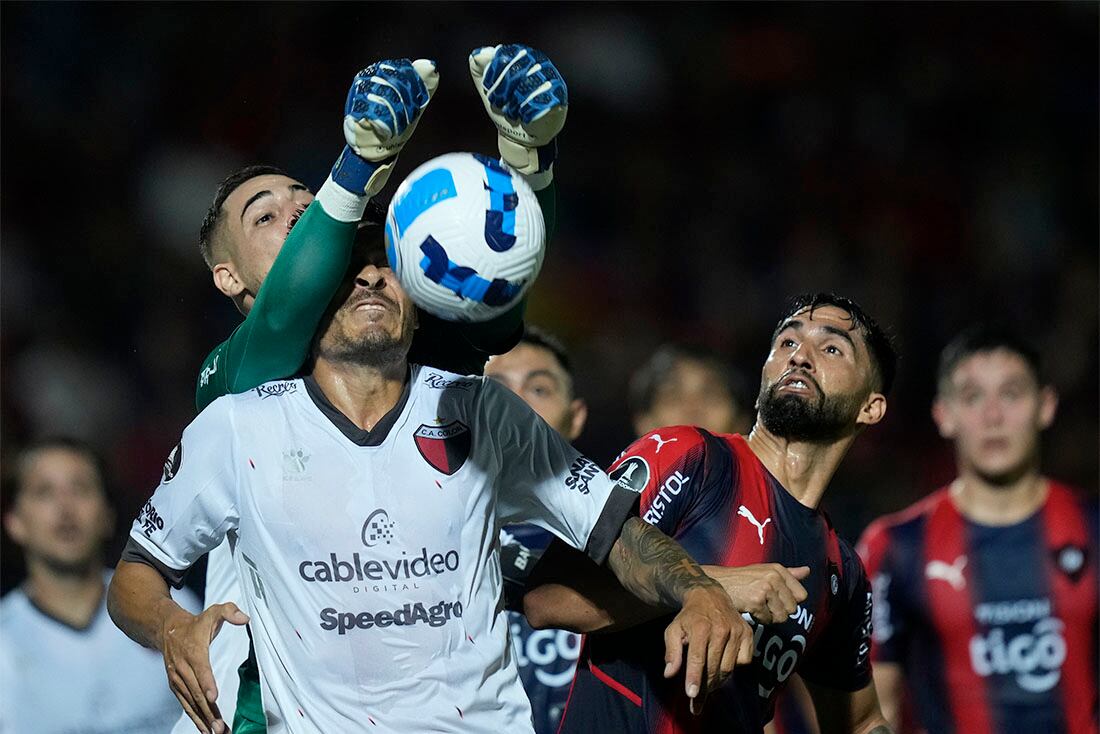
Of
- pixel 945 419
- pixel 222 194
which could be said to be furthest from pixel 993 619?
pixel 222 194

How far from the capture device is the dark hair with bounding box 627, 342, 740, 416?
7.01 metres

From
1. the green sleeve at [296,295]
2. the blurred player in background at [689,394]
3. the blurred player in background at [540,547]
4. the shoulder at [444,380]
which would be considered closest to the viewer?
the green sleeve at [296,295]

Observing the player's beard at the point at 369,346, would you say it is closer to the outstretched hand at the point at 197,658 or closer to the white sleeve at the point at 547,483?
the white sleeve at the point at 547,483

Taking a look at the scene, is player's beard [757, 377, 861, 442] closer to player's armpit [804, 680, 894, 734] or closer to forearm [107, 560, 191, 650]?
player's armpit [804, 680, 894, 734]

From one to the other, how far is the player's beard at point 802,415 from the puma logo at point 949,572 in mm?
2173

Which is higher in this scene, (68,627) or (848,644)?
(848,644)

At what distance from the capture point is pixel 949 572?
643 centimetres

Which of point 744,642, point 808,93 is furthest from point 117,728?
point 808,93

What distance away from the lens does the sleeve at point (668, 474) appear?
398 centimetres

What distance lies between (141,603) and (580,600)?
45.4 inches

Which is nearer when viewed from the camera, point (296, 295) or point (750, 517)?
point (296, 295)

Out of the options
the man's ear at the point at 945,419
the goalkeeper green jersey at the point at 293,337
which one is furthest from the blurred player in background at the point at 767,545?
the man's ear at the point at 945,419

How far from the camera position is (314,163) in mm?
10289

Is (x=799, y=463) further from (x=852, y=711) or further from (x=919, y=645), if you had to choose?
(x=919, y=645)
